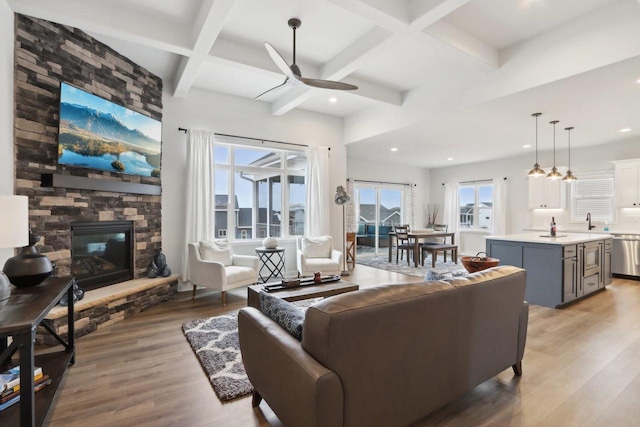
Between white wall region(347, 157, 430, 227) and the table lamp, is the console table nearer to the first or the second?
the table lamp

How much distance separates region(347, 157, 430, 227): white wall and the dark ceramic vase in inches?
264

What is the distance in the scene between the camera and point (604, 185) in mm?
6289

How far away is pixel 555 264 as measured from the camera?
3.91m

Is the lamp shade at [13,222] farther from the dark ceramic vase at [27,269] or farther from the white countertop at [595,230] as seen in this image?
the white countertop at [595,230]

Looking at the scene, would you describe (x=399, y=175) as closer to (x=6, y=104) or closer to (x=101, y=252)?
(x=101, y=252)

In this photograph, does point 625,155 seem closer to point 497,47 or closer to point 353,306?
point 497,47

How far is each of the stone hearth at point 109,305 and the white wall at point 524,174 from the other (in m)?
7.78

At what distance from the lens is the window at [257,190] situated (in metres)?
5.20

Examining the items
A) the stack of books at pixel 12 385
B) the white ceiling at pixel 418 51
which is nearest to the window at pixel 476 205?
the white ceiling at pixel 418 51

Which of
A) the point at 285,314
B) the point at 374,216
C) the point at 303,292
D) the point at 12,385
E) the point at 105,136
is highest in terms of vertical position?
the point at 105,136

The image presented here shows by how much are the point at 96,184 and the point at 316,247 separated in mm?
3206

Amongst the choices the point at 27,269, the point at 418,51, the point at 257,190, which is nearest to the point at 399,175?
the point at 257,190

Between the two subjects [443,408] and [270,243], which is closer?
[443,408]

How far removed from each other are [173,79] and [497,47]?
4.22 meters
